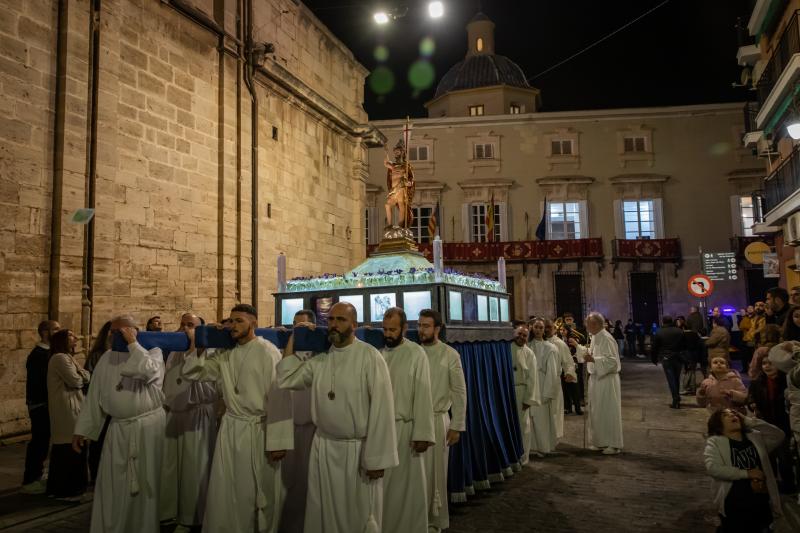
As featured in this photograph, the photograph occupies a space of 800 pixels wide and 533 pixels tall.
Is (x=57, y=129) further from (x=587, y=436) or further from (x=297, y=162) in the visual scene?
(x=587, y=436)

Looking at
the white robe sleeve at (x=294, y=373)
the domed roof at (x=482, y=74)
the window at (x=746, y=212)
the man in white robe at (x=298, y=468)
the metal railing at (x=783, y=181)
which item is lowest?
the man in white robe at (x=298, y=468)

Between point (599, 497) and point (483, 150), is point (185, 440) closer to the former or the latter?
point (599, 497)

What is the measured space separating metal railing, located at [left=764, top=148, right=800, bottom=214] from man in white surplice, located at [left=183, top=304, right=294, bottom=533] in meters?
15.4

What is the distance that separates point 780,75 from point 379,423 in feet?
55.6

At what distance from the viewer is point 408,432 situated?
4.66m

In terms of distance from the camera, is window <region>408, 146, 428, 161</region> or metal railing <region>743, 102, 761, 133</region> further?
window <region>408, 146, 428, 161</region>

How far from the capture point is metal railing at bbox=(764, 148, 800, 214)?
15.1m

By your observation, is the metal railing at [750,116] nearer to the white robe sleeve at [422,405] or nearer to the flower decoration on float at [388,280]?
the flower decoration on float at [388,280]

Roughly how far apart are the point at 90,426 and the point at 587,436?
703 cm

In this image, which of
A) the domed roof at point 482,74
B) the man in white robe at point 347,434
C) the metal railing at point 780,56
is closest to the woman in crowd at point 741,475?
the man in white robe at point 347,434

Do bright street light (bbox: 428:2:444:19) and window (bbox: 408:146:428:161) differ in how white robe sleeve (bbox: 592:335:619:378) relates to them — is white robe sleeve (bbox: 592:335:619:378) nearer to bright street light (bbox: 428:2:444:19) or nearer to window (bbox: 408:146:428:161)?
bright street light (bbox: 428:2:444:19)

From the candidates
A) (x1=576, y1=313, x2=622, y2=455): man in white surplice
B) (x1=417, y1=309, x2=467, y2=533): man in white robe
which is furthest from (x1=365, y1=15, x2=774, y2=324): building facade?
(x1=417, y1=309, x2=467, y2=533): man in white robe

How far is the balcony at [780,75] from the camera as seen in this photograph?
14445mm

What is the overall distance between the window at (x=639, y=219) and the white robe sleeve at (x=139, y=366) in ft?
84.6
